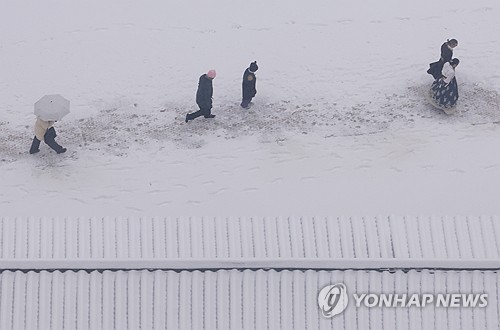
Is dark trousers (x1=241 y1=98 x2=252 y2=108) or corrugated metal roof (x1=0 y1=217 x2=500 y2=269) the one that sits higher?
dark trousers (x1=241 y1=98 x2=252 y2=108)

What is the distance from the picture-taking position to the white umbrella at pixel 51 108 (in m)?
14.0

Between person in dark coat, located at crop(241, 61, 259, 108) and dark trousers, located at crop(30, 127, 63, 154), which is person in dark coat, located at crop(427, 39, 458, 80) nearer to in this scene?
person in dark coat, located at crop(241, 61, 259, 108)

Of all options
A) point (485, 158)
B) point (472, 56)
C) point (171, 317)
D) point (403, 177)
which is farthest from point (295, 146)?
point (171, 317)

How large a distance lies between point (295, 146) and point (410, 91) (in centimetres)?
295

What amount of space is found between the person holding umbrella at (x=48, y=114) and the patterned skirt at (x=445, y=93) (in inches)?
285

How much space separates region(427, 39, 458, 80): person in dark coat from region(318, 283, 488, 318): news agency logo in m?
6.58

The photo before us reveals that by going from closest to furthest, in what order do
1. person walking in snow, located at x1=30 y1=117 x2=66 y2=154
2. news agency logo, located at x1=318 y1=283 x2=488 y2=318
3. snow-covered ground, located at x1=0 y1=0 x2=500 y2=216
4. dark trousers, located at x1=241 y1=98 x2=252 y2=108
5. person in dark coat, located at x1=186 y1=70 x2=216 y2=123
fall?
1. news agency logo, located at x1=318 y1=283 x2=488 y2=318
2. person walking in snow, located at x1=30 y1=117 x2=66 y2=154
3. snow-covered ground, located at x1=0 y1=0 x2=500 y2=216
4. person in dark coat, located at x1=186 y1=70 x2=216 y2=123
5. dark trousers, located at x1=241 y1=98 x2=252 y2=108

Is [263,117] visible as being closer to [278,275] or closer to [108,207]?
[108,207]

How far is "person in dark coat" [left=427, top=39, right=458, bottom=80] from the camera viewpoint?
1509 cm

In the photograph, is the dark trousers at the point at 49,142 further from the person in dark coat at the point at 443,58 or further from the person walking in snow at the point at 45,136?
the person in dark coat at the point at 443,58

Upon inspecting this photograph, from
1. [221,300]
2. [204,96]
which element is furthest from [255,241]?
[204,96]

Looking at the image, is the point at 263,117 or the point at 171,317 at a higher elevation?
the point at 263,117

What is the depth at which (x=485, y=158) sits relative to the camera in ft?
49.3

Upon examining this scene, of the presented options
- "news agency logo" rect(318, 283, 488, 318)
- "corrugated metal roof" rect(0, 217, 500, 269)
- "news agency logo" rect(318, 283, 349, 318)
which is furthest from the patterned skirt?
"news agency logo" rect(318, 283, 349, 318)
